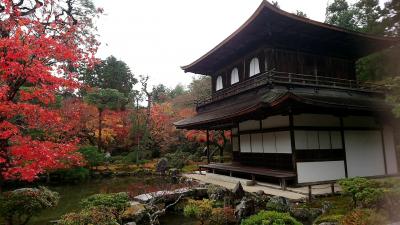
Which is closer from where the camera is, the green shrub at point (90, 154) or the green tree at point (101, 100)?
the green shrub at point (90, 154)

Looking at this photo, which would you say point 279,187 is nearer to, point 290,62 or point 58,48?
point 290,62

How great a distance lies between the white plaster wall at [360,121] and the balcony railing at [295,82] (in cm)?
200

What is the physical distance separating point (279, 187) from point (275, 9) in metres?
7.73

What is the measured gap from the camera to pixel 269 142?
14508mm

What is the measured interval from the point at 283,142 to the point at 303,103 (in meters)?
2.74

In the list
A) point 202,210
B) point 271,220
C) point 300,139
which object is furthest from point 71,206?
point 271,220

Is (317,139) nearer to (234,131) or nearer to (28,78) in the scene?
(234,131)

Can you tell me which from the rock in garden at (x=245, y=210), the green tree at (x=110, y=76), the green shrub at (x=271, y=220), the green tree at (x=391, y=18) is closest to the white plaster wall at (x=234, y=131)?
the rock in garden at (x=245, y=210)

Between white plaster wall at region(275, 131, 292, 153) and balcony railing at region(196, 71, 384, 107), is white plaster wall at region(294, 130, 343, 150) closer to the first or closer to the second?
white plaster wall at region(275, 131, 292, 153)

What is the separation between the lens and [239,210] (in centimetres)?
917

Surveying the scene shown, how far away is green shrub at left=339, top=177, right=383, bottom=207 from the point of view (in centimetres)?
762

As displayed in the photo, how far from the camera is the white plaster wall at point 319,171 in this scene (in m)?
12.2

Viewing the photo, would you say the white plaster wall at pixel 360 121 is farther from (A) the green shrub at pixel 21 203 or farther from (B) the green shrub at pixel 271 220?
(A) the green shrub at pixel 21 203

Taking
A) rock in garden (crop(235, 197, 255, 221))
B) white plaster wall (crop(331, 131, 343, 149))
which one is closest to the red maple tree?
rock in garden (crop(235, 197, 255, 221))
